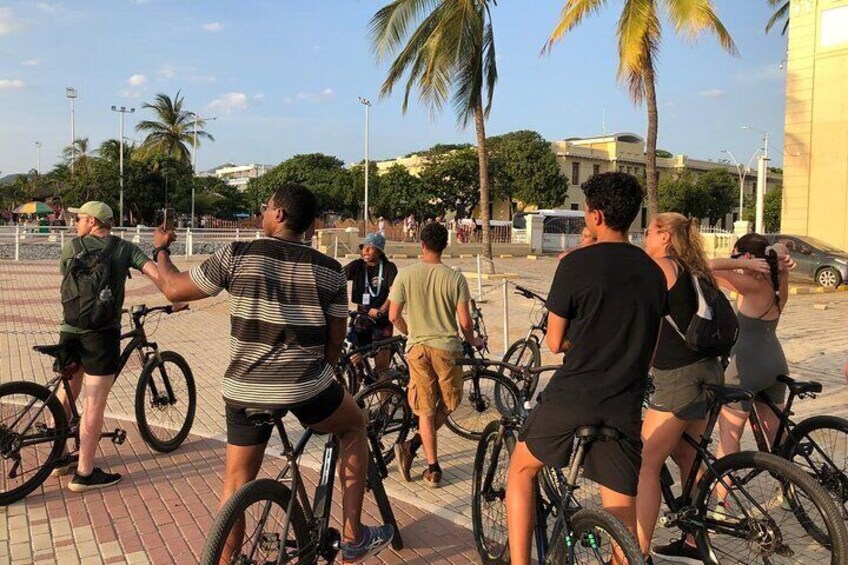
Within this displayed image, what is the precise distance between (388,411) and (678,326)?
2.28 m

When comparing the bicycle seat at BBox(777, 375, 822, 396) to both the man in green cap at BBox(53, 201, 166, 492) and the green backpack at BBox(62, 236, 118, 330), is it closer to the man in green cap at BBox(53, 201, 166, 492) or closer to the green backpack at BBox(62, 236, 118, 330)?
the man in green cap at BBox(53, 201, 166, 492)

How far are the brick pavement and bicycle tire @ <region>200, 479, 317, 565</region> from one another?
41.9 inches

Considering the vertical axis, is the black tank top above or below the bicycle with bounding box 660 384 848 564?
above

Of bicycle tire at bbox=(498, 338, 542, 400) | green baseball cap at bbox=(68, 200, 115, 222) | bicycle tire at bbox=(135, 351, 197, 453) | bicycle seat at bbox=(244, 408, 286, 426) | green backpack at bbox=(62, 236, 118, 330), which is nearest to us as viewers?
bicycle seat at bbox=(244, 408, 286, 426)

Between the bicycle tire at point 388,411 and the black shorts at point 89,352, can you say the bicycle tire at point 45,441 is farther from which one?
the bicycle tire at point 388,411

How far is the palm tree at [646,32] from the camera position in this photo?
52.1ft

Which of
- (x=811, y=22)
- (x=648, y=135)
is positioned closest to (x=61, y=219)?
(x=648, y=135)

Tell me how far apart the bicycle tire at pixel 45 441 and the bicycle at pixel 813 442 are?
432cm

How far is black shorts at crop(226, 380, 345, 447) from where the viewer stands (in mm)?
3066

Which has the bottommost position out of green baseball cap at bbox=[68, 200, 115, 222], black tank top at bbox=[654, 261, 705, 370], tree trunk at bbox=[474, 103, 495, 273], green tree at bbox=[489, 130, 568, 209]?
black tank top at bbox=[654, 261, 705, 370]

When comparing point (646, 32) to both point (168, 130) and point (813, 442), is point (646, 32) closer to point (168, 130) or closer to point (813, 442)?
point (813, 442)

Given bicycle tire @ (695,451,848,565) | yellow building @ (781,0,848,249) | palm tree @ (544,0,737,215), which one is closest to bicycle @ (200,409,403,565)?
bicycle tire @ (695,451,848,565)

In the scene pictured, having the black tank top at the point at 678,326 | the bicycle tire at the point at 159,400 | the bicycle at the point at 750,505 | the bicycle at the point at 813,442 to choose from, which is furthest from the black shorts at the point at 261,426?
the bicycle at the point at 813,442

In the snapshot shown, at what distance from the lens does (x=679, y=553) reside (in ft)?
12.5
